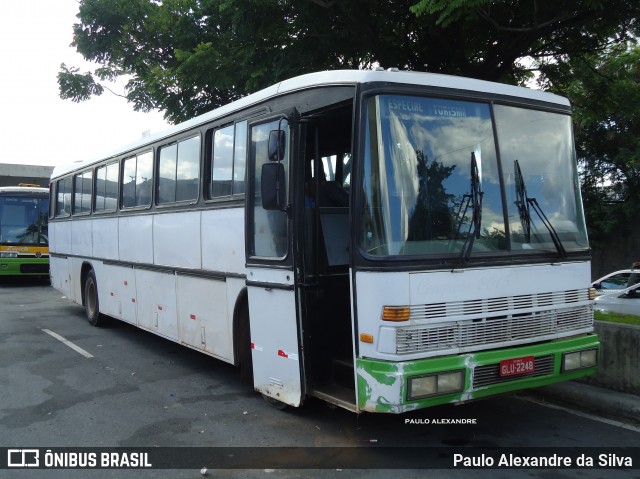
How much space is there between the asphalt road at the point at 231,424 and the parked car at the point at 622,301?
6388mm

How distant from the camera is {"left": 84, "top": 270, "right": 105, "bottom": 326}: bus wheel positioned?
1180 cm

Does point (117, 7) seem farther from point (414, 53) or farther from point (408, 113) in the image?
point (408, 113)

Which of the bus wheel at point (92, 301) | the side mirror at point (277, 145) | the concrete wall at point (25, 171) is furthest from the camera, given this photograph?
the concrete wall at point (25, 171)

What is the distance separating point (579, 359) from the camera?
5.53 meters

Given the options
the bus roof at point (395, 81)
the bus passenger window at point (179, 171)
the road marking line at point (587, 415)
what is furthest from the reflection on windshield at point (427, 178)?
the bus passenger window at point (179, 171)

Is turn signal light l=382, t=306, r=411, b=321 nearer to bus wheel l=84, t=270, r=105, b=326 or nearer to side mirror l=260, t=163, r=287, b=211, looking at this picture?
side mirror l=260, t=163, r=287, b=211

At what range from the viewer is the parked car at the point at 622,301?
1207cm

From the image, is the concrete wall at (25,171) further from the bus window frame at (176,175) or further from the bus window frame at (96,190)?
the bus window frame at (176,175)

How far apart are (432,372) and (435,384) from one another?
103 mm

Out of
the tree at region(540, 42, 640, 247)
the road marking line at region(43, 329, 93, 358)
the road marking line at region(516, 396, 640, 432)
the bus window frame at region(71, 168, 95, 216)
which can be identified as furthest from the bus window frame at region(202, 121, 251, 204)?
the tree at region(540, 42, 640, 247)

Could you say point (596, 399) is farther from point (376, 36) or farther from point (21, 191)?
point (21, 191)

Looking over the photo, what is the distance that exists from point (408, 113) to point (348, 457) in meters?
2.94

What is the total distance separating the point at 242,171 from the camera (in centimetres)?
672

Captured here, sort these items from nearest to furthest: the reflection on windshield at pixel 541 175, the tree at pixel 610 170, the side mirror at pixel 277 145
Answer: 1. the reflection on windshield at pixel 541 175
2. the side mirror at pixel 277 145
3. the tree at pixel 610 170
